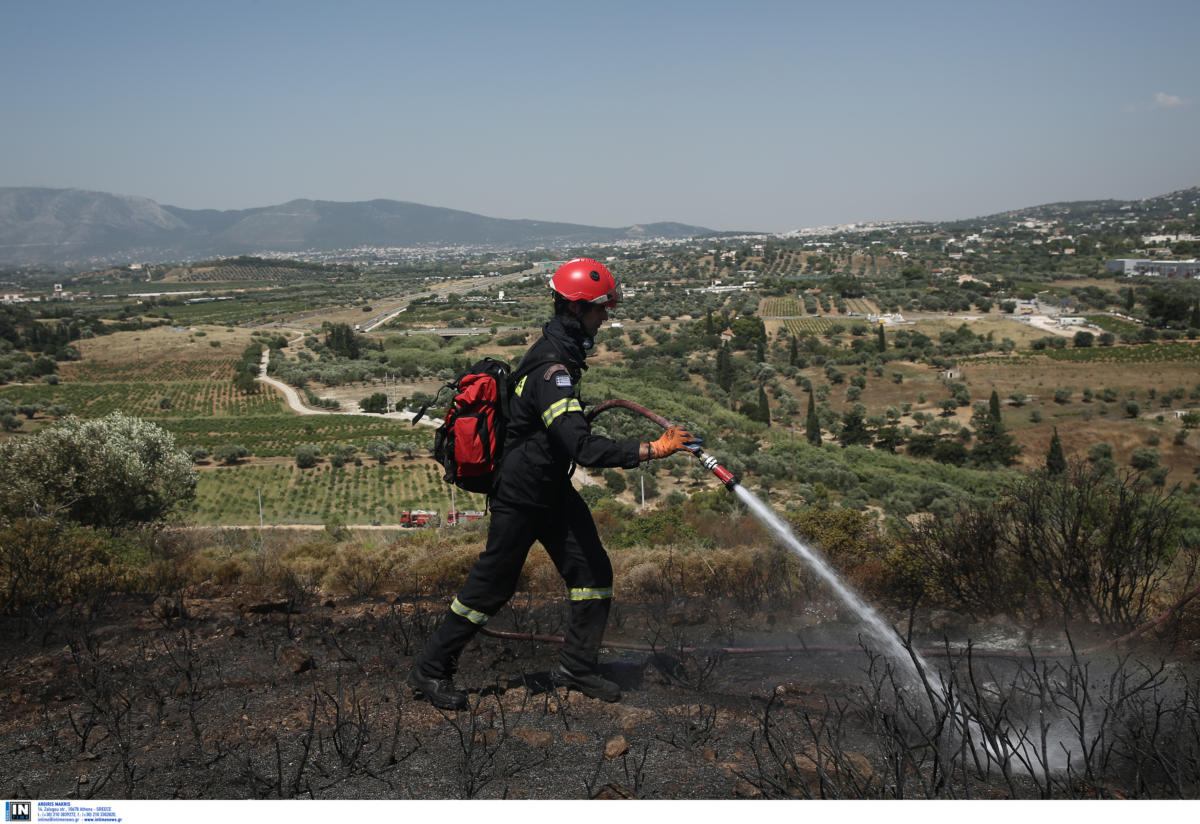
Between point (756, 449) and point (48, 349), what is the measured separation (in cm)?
8890

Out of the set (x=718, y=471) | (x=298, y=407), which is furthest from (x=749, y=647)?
(x=298, y=407)

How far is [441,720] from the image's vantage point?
4207mm

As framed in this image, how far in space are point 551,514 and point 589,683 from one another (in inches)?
37.3

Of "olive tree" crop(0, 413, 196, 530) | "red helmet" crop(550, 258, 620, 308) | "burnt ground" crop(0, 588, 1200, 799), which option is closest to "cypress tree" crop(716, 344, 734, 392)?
"olive tree" crop(0, 413, 196, 530)

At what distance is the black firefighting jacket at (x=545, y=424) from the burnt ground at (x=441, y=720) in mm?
1079

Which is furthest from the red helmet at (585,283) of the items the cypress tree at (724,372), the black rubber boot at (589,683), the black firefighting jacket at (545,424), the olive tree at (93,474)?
the cypress tree at (724,372)

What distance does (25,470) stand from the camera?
19.0m

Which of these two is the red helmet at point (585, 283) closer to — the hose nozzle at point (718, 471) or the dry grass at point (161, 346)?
the hose nozzle at point (718, 471)

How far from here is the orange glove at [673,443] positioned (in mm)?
4176

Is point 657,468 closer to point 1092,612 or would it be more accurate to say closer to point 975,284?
point 1092,612

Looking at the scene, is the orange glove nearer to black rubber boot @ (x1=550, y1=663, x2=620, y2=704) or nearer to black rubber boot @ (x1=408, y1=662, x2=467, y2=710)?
black rubber boot @ (x1=550, y1=663, x2=620, y2=704)

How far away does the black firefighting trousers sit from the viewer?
4473mm

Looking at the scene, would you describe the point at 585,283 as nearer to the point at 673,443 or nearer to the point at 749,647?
the point at 673,443

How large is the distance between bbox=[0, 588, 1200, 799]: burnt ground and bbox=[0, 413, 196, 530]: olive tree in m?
13.7
